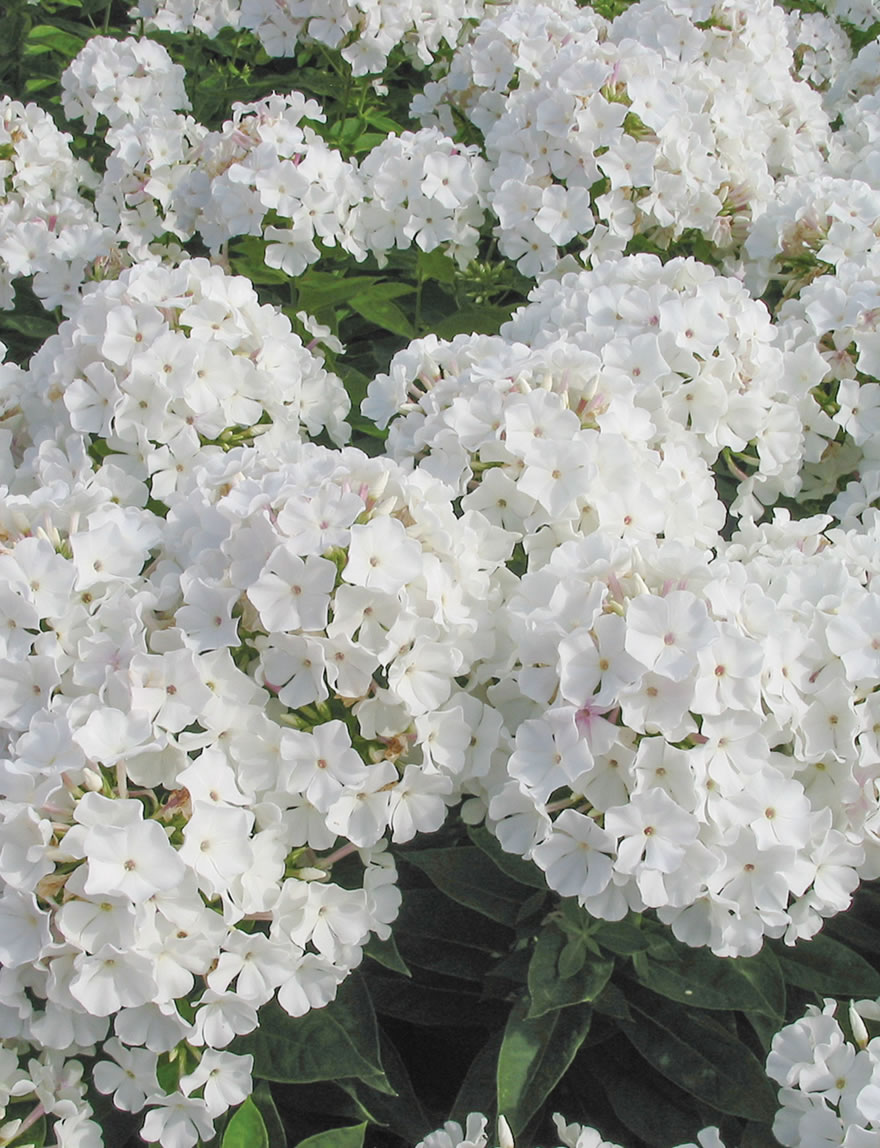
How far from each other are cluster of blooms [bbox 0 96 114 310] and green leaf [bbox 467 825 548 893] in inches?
97.7

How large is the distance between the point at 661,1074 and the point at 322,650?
3.76ft

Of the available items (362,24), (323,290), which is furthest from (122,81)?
(323,290)

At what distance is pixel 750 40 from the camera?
4.13 m

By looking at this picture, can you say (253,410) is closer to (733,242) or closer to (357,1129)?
(357,1129)

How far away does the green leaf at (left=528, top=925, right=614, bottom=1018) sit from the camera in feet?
6.43

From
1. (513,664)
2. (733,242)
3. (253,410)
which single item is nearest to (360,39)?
(733,242)

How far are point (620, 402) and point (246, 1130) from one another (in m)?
1.50

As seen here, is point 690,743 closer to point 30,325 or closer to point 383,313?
point 383,313

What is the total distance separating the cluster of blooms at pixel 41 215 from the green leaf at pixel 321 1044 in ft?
8.42

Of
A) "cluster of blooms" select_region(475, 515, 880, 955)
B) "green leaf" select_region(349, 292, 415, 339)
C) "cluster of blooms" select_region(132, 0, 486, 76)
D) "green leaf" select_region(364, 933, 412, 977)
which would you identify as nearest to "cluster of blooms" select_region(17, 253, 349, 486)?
"green leaf" select_region(349, 292, 415, 339)

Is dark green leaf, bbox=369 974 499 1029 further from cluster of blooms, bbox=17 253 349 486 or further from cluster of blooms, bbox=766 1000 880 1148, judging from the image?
cluster of blooms, bbox=17 253 349 486

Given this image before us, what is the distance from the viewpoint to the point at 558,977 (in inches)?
79.3

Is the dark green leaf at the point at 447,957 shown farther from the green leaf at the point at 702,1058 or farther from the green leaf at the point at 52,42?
the green leaf at the point at 52,42

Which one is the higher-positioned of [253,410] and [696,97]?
[696,97]
